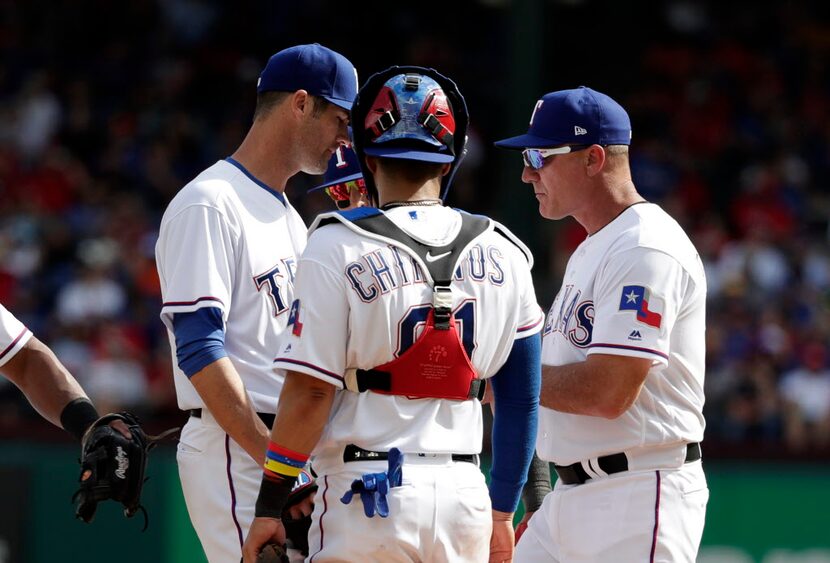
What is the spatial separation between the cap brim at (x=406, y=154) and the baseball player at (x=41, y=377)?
1.16 meters

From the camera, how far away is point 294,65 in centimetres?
410

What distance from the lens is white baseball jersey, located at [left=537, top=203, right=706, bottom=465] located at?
4.09 m

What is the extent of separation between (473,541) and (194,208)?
1314mm

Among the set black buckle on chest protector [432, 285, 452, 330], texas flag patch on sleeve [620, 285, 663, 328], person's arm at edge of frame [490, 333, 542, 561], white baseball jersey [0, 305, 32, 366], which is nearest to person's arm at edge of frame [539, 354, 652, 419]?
texas flag patch on sleeve [620, 285, 663, 328]

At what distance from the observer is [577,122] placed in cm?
440

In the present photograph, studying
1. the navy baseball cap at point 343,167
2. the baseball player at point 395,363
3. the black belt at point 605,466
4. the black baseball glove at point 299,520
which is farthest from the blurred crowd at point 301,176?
the baseball player at point 395,363

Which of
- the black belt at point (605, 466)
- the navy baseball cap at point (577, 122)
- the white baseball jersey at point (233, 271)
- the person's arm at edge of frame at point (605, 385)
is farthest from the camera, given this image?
the navy baseball cap at point (577, 122)

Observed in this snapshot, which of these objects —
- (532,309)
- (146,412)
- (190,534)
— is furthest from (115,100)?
(532,309)

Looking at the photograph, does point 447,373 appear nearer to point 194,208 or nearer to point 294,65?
point 194,208

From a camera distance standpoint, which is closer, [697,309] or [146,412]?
[697,309]

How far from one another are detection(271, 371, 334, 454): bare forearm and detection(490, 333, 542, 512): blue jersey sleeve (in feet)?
1.77

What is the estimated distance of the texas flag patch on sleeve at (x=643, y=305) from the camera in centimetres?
407

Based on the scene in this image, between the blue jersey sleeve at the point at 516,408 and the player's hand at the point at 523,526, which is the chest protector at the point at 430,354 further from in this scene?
the player's hand at the point at 523,526

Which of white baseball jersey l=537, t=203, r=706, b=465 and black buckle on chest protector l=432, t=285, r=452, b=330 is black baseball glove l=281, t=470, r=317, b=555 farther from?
white baseball jersey l=537, t=203, r=706, b=465
